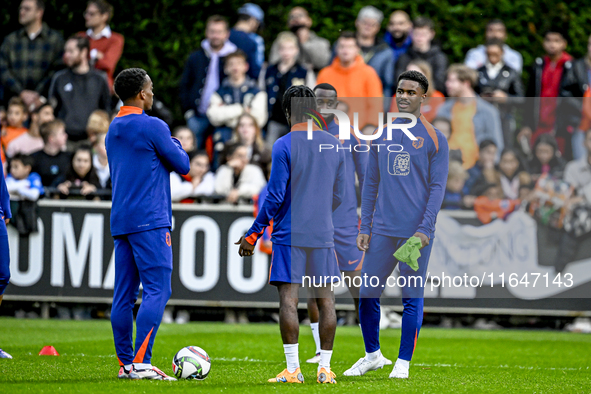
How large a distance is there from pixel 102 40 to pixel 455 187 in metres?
6.41

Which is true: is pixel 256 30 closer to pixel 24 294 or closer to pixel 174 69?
pixel 174 69

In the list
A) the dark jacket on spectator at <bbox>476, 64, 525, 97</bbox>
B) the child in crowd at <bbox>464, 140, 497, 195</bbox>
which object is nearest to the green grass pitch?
the child in crowd at <bbox>464, 140, 497, 195</bbox>

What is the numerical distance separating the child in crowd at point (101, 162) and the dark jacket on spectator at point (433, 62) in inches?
183

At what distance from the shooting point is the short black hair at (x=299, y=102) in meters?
6.65

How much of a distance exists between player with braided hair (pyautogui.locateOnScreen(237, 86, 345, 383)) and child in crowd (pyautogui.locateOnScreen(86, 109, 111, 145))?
670 cm

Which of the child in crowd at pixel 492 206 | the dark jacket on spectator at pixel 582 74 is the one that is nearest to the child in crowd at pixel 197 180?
the child in crowd at pixel 492 206

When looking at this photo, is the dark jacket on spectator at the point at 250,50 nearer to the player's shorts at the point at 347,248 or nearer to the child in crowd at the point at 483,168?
the child in crowd at the point at 483,168

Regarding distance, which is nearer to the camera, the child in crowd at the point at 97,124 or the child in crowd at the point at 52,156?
the child in crowd at the point at 52,156

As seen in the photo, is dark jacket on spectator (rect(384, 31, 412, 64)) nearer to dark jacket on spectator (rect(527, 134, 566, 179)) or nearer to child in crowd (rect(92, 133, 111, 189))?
dark jacket on spectator (rect(527, 134, 566, 179))

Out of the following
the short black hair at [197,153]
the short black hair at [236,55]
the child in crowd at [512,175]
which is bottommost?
the child in crowd at [512,175]

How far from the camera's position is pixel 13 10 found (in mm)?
15664

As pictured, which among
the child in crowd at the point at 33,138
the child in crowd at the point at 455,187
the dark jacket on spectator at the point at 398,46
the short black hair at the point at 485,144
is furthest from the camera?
the dark jacket on spectator at the point at 398,46

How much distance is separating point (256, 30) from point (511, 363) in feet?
26.5

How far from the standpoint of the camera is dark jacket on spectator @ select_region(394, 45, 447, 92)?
1343 centimetres
